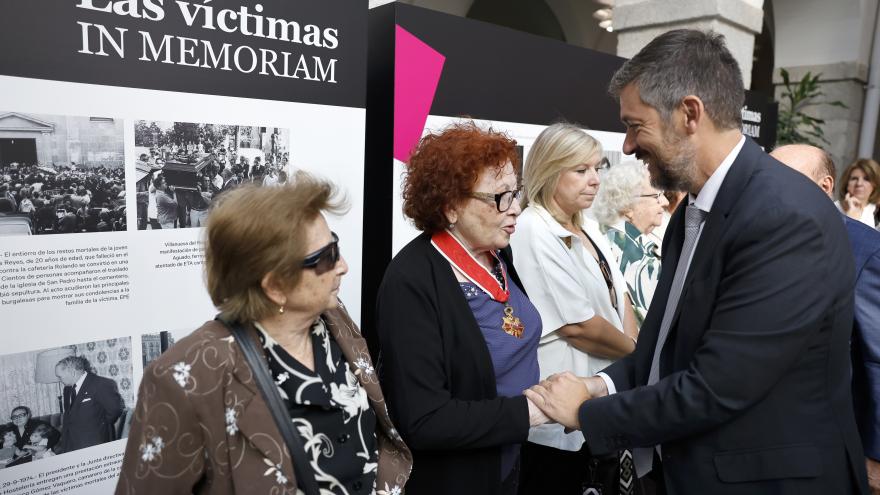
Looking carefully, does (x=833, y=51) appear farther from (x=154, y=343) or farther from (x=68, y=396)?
(x=68, y=396)

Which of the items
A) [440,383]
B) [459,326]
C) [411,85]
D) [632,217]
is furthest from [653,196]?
[440,383]

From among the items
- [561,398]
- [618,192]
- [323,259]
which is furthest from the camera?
[618,192]

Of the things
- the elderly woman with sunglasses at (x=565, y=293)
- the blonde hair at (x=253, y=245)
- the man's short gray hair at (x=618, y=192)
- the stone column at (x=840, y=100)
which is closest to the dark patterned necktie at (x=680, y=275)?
the elderly woman with sunglasses at (x=565, y=293)

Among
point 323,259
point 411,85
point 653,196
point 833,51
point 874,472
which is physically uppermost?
point 833,51

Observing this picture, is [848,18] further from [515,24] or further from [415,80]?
[415,80]

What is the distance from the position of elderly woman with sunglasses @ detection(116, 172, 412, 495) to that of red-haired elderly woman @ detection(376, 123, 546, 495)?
0.18 metres

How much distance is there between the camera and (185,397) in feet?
4.19

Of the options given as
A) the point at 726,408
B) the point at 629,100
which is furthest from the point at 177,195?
the point at 726,408

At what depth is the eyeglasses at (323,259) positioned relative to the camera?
1456mm

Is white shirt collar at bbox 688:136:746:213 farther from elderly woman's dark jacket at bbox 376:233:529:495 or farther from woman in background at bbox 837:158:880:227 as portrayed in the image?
woman in background at bbox 837:158:880:227

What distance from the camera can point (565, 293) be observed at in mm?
2621

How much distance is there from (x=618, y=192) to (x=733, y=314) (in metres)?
2.50

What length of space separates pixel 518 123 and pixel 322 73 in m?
1.47

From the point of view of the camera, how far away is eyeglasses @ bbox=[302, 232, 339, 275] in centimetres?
146
